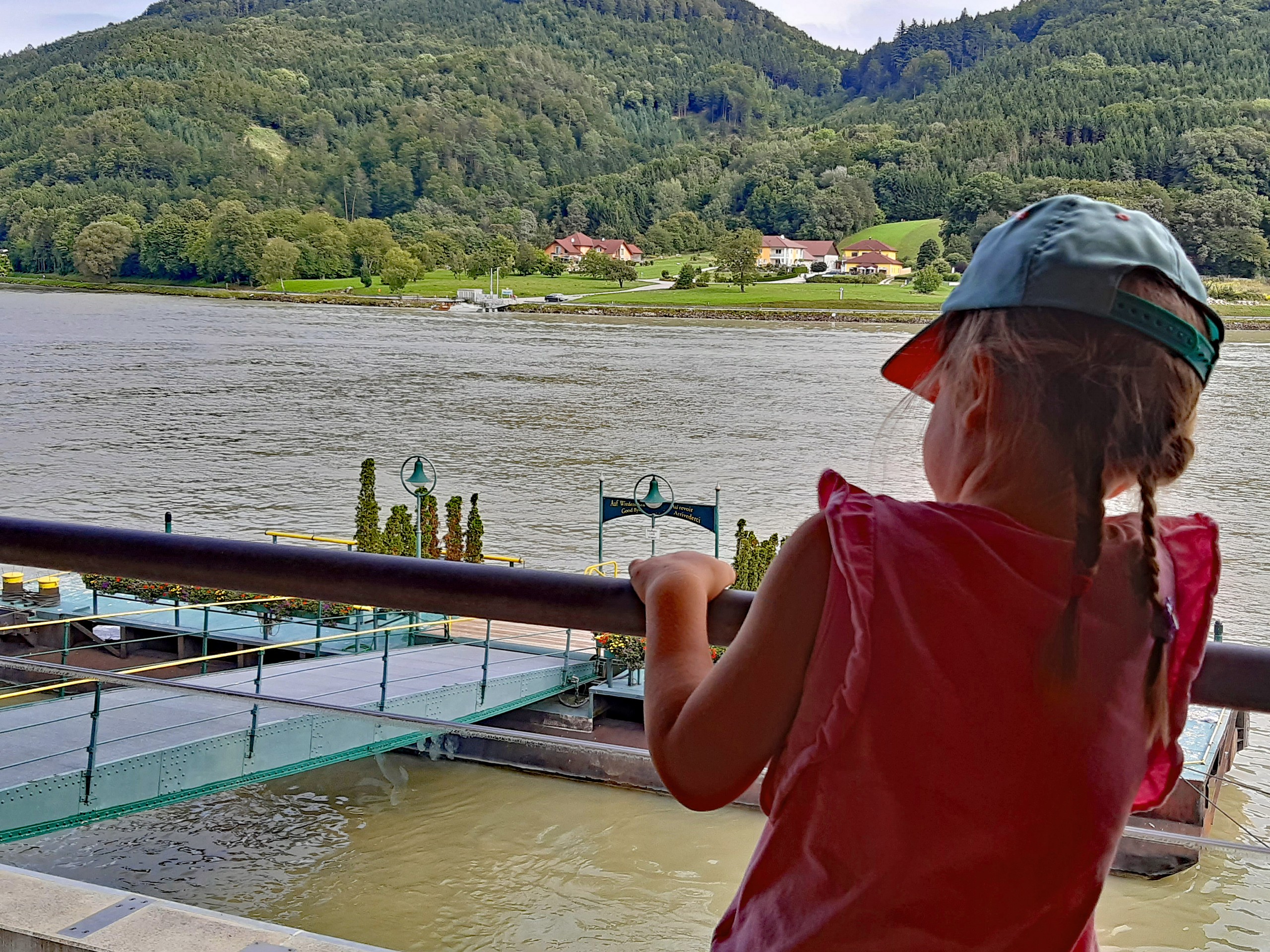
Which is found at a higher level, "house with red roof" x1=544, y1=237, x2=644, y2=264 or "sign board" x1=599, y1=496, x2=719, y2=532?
"house with red roof" x1=544, y1=237, x2=644, y2=264

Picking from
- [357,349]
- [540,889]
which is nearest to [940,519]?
[540,889]

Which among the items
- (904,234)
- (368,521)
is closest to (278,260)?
(904,234)

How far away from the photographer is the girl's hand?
830mm

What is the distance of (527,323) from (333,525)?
160 ft

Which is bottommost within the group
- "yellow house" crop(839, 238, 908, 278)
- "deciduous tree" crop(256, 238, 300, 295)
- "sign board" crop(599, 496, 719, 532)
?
"sign board" crop(599, 496, 719, 532)

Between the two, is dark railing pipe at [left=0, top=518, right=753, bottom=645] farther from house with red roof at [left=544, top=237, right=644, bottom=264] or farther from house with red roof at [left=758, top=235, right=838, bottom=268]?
house with red roof at [left=544, top=237, right=644, bottom=264]

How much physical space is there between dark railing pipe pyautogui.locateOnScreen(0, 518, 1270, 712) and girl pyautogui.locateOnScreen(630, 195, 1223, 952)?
0.18m

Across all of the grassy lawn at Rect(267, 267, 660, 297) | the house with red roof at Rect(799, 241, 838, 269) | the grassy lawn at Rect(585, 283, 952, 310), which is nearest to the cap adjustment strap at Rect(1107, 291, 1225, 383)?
the grassy lawn at Rect(585, 283, 952, 310)

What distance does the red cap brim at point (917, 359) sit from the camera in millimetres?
737

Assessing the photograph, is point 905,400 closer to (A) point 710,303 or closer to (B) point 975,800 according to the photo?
(B) point 975,800

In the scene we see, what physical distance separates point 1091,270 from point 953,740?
0.26 metres

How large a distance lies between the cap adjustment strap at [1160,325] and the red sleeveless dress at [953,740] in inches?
3.9

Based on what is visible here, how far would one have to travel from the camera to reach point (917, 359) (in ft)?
2.49

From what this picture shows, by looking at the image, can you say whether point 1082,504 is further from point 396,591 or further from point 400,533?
point 400,533
